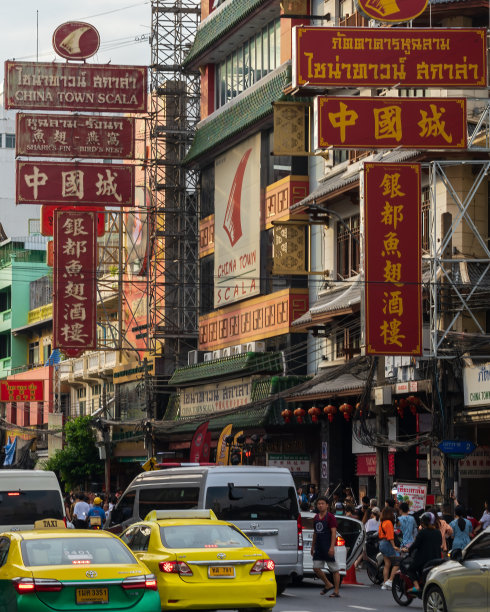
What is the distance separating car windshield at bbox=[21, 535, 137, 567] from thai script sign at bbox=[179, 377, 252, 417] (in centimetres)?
3016

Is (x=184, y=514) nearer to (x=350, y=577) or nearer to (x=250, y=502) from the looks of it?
(x=250, y=502)

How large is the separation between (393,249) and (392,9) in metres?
6.33

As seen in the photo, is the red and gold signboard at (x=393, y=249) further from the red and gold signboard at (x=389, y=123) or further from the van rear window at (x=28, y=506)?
the van rear window at (x=28, y=506)

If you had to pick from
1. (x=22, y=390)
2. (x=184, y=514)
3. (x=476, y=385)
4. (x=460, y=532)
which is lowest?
(x=460, y=532)

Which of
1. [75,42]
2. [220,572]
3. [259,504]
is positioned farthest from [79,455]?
[220,572]

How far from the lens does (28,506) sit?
2406 centimetres

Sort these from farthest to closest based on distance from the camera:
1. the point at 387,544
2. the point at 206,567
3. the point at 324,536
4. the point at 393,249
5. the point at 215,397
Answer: the point at 215,397 → the point at 393,249 → the point at 387,544 → the point at 324,536 → the point at 206,567

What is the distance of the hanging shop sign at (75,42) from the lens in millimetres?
53000

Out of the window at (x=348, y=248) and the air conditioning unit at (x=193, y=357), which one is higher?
the window at (x=348, y=248)

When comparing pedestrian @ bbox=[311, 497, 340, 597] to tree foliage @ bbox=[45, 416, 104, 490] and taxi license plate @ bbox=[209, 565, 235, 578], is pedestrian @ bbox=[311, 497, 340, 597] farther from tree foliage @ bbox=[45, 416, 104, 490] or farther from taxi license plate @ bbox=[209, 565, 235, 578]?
tree foliage @ bbox=[45, 416, 104, 490]

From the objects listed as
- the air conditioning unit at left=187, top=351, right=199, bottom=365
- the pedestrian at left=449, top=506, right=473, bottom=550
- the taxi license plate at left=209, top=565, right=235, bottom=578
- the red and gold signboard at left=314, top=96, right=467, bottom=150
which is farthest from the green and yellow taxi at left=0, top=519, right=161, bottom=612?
the air conditioning unit at left=187, top=351, right=199, bottom=365

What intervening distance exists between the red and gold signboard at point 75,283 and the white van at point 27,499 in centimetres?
2749

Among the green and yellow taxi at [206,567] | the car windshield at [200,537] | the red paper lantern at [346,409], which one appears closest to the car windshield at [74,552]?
the green and yellow taxi at [206,567]

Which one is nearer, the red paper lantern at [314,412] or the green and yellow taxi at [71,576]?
the green and yellow taxi at [71,576]
